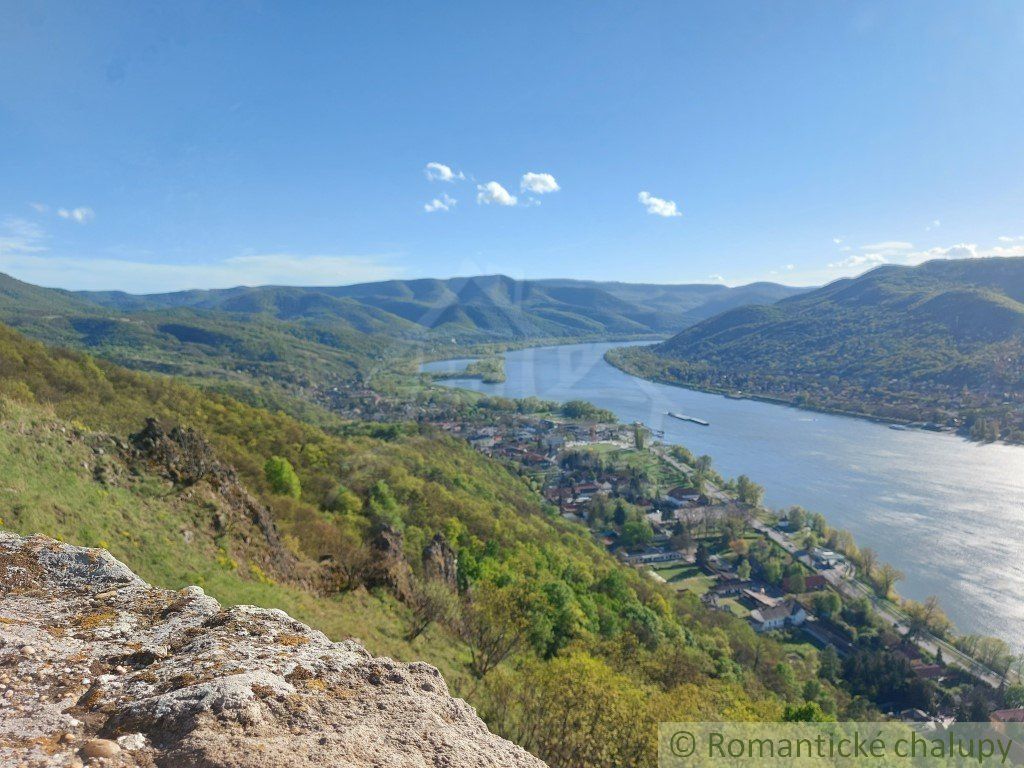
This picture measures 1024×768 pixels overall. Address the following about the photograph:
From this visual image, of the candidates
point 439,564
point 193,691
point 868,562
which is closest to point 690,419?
point 868,562

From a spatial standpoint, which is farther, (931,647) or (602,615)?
(931,647)

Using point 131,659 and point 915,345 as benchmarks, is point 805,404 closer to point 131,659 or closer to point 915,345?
point 915,345

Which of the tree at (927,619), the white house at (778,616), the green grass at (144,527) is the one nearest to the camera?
the green grass at (144,527)

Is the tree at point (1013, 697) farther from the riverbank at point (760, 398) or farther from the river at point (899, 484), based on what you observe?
the riverbank at point (760, 398)

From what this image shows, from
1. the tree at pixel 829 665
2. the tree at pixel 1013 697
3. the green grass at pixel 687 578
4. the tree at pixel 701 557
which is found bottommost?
the green grass at pixel 687 578

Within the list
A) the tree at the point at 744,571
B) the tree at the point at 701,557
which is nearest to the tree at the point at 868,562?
the tree at the point at 744,571

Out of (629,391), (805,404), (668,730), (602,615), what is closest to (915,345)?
(805,404)
